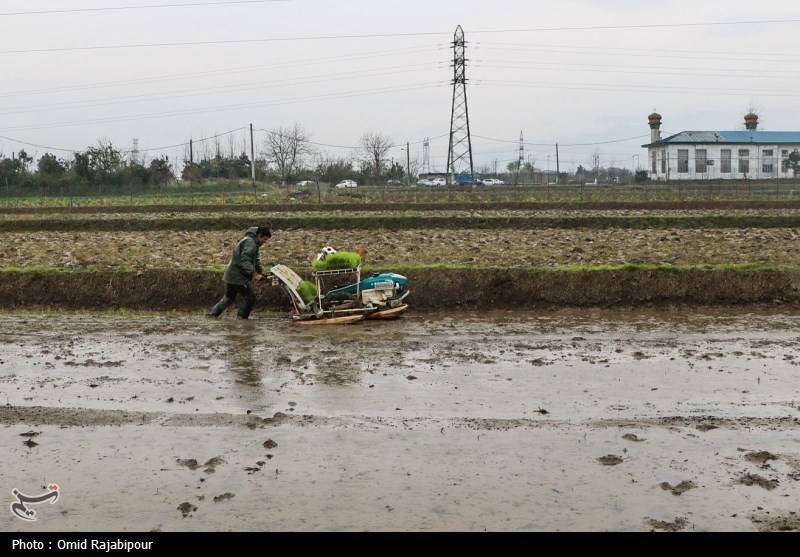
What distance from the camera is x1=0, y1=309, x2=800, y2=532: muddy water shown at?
6.03 metres

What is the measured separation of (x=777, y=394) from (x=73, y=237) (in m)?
22.7

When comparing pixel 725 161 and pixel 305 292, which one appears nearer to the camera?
pixel 305 292

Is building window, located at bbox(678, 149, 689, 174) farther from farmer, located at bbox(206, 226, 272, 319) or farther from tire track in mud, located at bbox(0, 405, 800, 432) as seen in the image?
tire track in mud, located at bbox(0, 405, 800, 432)

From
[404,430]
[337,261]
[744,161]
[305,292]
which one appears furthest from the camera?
[744,161]

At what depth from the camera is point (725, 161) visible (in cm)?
6812

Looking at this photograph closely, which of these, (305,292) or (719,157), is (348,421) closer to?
(305,292)

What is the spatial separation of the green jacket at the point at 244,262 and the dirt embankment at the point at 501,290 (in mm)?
1883

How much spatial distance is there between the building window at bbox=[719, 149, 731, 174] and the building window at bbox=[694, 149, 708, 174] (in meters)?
1.30

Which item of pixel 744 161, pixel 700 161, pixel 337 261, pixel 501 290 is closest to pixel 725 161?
pixel 744 161

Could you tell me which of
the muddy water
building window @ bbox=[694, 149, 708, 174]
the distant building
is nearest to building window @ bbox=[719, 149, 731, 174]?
the distant building

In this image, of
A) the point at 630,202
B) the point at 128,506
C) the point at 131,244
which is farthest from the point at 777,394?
the point at 630,202

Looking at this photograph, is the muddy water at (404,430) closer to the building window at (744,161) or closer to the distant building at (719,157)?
the distant building at (719,157)

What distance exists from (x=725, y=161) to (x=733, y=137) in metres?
3.52
